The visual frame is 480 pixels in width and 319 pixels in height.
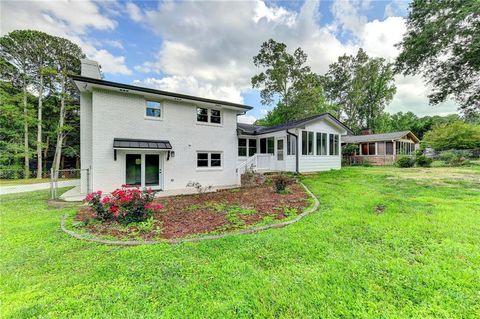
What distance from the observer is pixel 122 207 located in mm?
5582

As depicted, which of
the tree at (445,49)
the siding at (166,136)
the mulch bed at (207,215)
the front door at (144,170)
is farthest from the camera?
the front door at (144,170)

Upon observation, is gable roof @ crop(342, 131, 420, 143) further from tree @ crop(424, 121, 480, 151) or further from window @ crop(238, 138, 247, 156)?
window @ crop(238, 138, 247, 156)

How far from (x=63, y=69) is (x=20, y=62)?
279 centimetres

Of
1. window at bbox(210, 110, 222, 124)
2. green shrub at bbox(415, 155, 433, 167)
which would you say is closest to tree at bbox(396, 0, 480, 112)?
green shrub at bbox(415, 155, 433, 167)

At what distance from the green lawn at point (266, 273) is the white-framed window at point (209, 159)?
7.67 metres

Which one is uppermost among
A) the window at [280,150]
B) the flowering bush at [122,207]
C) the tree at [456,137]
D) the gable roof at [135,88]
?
the gable roof at [135,88]

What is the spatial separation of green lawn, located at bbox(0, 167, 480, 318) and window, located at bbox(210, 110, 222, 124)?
9.18m

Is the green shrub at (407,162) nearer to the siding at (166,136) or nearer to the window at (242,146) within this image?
the window at (242,146)

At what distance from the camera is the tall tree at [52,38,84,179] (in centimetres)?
1792

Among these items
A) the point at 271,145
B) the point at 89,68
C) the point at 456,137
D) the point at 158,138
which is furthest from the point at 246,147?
the point at 456,137

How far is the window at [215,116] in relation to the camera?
12477 millimetres

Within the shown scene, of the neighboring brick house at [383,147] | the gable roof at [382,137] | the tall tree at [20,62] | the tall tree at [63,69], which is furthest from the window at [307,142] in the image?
the tall tree at [20,62]

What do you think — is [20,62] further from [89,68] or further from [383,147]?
[383,147]

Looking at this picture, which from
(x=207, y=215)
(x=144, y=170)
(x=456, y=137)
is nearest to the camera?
(x=207, y=215)
